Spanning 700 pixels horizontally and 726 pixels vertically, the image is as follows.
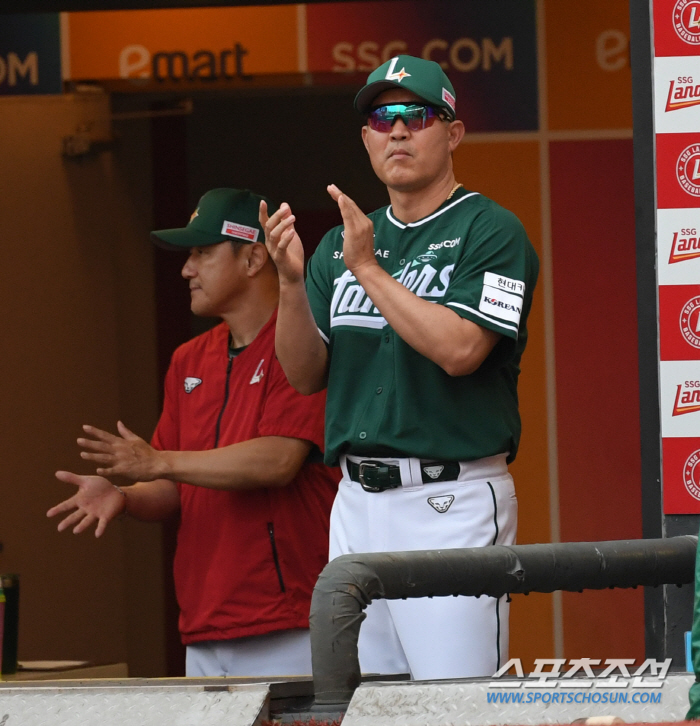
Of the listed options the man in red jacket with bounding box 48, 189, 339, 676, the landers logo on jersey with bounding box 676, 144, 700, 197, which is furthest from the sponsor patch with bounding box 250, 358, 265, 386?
the landers logo on jersey with bounding box 676, 144, 700, 197

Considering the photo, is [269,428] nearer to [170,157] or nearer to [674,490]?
[674,490]

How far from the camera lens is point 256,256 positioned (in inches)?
138

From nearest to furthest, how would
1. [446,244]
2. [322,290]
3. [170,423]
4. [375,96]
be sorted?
[446,244], [375,96], [322,290], [170,423]

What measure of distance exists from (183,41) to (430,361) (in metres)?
2.94

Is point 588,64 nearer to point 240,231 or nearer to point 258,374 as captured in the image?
point 240,231

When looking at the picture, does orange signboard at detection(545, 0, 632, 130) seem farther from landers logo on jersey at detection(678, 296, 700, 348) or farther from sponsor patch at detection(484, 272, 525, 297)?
sponsor patch at detection(484, 272, 525, 297)

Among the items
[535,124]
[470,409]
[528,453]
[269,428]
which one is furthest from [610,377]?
[470,409]

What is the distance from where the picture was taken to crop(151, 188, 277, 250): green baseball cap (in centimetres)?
347

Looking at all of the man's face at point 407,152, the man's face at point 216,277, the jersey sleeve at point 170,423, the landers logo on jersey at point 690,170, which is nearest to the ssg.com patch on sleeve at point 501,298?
the man's face at point 407,152

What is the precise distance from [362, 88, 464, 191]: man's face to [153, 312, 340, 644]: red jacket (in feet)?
2.65

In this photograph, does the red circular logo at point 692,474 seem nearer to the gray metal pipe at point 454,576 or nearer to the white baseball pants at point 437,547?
the white baseball pants at point 437,547

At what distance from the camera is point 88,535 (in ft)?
17.4

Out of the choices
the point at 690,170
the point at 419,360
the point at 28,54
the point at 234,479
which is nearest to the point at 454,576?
the point at 419,360

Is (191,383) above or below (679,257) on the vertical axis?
below
